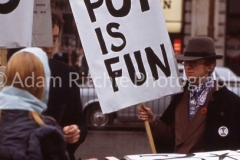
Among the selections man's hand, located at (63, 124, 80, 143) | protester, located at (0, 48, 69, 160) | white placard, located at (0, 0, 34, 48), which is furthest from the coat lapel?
protester, located at (0, 48, 69, 160)

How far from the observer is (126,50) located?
16.0 feet

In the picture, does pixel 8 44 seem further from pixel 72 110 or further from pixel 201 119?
pixel 201 119

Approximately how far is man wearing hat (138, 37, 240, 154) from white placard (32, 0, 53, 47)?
3.67 feet

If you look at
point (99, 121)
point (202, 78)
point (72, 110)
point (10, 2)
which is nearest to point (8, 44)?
point (10, 2)

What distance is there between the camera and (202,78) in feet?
15.8

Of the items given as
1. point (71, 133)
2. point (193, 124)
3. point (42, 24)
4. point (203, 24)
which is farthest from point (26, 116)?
point (203, 24)

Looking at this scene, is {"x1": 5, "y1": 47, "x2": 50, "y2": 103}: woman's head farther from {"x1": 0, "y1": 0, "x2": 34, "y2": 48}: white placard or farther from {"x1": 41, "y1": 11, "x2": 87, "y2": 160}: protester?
{"x1": 0, "y1": 0, "x2": 34, "y2": 48}: white placard

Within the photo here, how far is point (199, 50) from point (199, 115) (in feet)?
1.73

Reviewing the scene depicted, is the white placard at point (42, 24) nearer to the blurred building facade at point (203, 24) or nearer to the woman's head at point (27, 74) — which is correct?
the woman's head at point (27, 74)

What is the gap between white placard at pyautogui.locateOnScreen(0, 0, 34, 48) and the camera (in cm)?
509

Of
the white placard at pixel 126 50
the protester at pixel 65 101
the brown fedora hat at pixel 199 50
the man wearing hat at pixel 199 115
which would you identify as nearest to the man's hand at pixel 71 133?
the protester at pixel 65 101

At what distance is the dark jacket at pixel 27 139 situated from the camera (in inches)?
121

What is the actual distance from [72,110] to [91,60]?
0.61 metres

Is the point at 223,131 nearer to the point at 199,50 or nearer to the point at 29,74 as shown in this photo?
the point at 199,50
